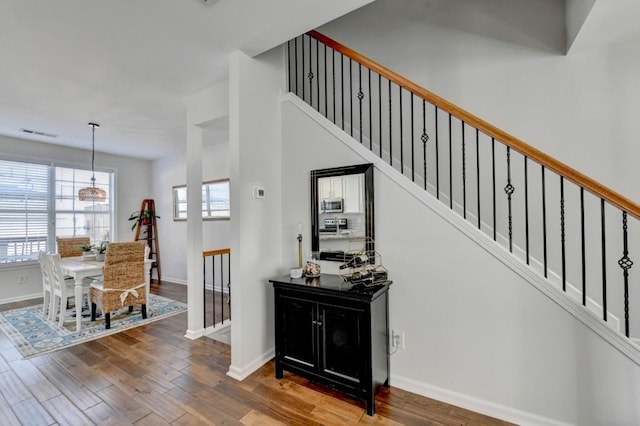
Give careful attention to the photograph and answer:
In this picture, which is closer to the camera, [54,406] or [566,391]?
[566,391]

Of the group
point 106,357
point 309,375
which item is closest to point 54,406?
point 106,357

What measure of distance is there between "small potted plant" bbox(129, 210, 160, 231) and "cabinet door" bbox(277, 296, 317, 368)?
4.99m

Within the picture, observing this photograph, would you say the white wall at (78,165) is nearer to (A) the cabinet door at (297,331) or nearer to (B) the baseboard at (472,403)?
(A) the cabinet door at (297,331)

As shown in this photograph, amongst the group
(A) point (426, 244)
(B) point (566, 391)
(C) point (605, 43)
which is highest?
(C) point (605, 43)

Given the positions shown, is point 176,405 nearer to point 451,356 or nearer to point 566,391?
point 451,356

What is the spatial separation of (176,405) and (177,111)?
3334 mm

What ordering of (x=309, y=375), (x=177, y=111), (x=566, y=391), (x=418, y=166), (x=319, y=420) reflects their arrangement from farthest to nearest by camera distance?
(x=177, y=111)
(x=418, y=166)
(x=309, y=375)
(x=319, y=420)
(x=566, y=391)

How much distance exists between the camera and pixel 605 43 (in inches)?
88.4

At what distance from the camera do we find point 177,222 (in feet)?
19.3

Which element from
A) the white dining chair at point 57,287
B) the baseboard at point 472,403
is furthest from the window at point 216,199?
the baseboard at point 472,403

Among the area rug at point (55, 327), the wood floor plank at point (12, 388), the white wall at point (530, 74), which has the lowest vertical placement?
the wood floor plank at point (12, 388)

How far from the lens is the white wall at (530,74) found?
7.31 ft

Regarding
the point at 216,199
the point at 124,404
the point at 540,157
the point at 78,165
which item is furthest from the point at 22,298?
the point at 540,157

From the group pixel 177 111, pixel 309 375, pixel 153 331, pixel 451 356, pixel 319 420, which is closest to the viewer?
pixel 319 420
